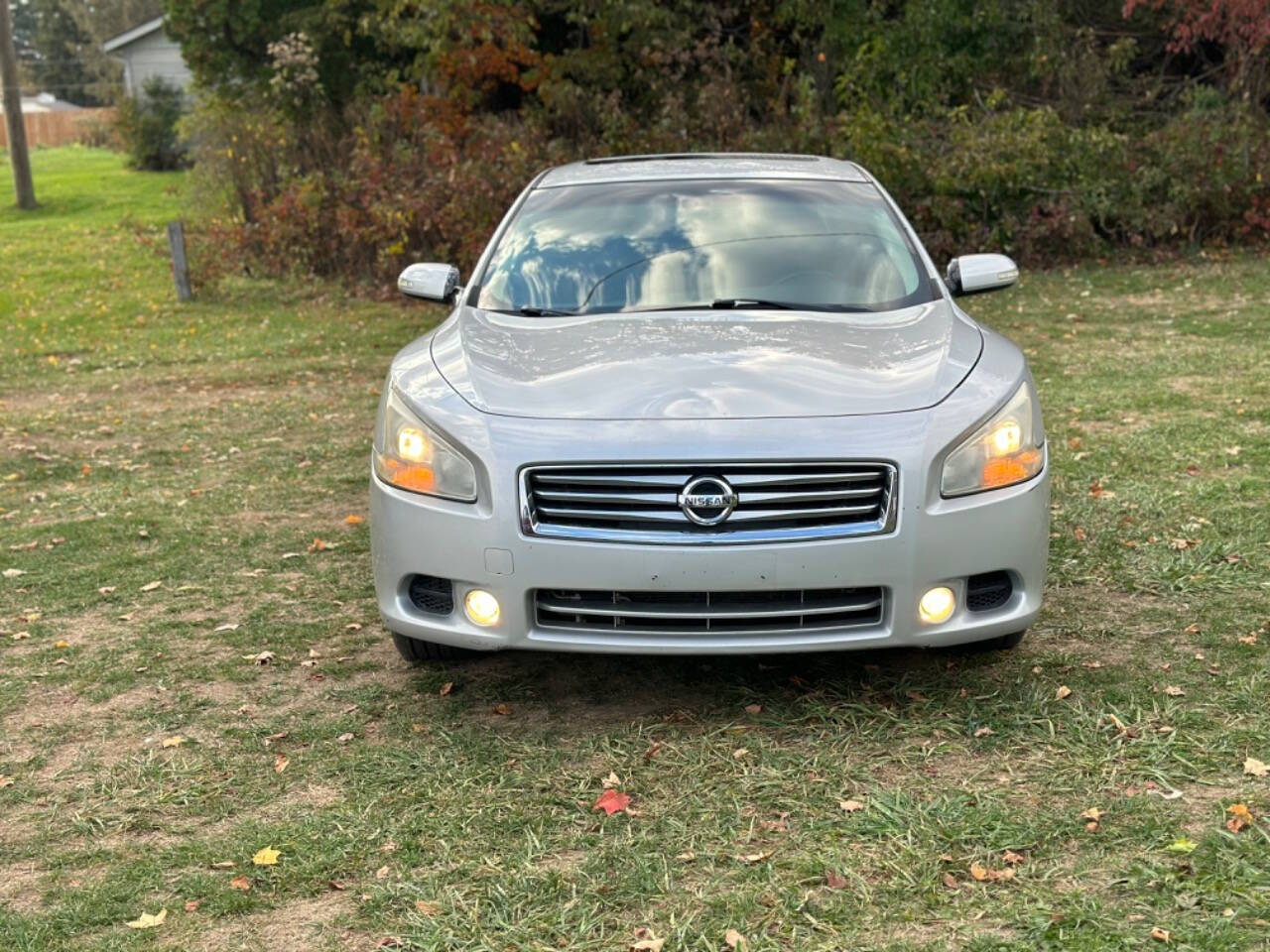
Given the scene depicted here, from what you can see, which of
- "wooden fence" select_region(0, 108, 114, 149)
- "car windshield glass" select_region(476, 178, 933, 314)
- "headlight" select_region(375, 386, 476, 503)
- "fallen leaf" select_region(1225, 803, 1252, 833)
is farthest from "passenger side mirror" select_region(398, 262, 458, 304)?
"wooden fence" select_region(0, 108, 114, 149)

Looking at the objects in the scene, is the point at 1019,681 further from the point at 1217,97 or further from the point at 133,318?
the point at 1217,97

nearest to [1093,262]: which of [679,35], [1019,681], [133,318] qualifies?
[679,35]

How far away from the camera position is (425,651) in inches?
179

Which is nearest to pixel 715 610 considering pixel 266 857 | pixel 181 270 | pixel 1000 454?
pixel 1000 454

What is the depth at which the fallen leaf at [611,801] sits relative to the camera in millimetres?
3596

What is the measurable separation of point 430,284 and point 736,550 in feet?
7.75

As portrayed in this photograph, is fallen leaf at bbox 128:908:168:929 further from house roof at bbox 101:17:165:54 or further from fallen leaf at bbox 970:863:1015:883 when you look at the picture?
house roof at bbox 101:17:165:54

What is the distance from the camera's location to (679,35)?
19.2 m

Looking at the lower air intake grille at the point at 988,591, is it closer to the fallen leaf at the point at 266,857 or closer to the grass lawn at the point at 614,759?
the grass lawn at the point at 614,759

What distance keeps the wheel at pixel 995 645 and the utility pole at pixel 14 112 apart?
93.0ft

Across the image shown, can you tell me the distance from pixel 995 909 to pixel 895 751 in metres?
0.87

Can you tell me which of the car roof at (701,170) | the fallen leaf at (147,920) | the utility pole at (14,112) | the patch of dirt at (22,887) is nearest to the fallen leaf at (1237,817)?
the fallen leaf at (147,920)

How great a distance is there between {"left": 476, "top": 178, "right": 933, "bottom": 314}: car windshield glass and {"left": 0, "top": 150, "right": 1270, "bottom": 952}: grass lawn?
4.22ft

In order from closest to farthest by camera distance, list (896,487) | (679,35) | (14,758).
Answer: (896,487) < (14,758) < (679,35)
